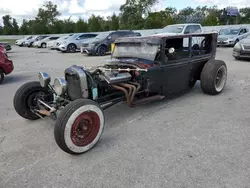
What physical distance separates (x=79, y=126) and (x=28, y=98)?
148 centimetres

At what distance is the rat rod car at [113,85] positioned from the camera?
283 cm

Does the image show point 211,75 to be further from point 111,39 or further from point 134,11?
point 134,11

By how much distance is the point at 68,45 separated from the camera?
17.8 meters

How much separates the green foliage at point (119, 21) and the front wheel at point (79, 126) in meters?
49.0

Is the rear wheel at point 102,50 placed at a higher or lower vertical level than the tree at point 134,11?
lower

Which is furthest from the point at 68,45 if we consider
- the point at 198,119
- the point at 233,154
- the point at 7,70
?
the point at 233,154

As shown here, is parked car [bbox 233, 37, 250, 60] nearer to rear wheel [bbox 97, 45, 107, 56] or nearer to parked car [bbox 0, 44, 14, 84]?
rear wheel [bbox 97, 45, 107, 56]

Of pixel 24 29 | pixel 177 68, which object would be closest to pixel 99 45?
pixel 177 68

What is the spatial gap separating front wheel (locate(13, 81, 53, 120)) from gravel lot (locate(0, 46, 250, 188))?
0.23m

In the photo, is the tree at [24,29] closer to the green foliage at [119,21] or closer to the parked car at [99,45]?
the green foliage at [119,21]

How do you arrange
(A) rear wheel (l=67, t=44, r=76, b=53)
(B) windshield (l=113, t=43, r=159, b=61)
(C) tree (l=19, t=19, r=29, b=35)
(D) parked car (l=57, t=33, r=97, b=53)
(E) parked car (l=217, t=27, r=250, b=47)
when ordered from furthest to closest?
(C) tree (l=19, t=19, r=29, b=35) < (A) rear wheel (l=67, t=44, r=76, b=53) < (D) parked car (l=57, t=33, r=97, b=53) < (E) parked car (l=217, t=27, r=250, b=47) < (B) windshield (l=113, t=43, r=159, b=61)

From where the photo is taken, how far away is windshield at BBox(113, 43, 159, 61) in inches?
164

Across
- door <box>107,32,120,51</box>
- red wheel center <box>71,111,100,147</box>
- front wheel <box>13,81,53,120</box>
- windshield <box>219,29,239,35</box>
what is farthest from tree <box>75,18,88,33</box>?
red wheel center <box>71,111,100,147</box>

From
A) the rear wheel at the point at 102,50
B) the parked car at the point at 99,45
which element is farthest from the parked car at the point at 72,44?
the rear wheel at the point at 102,50
